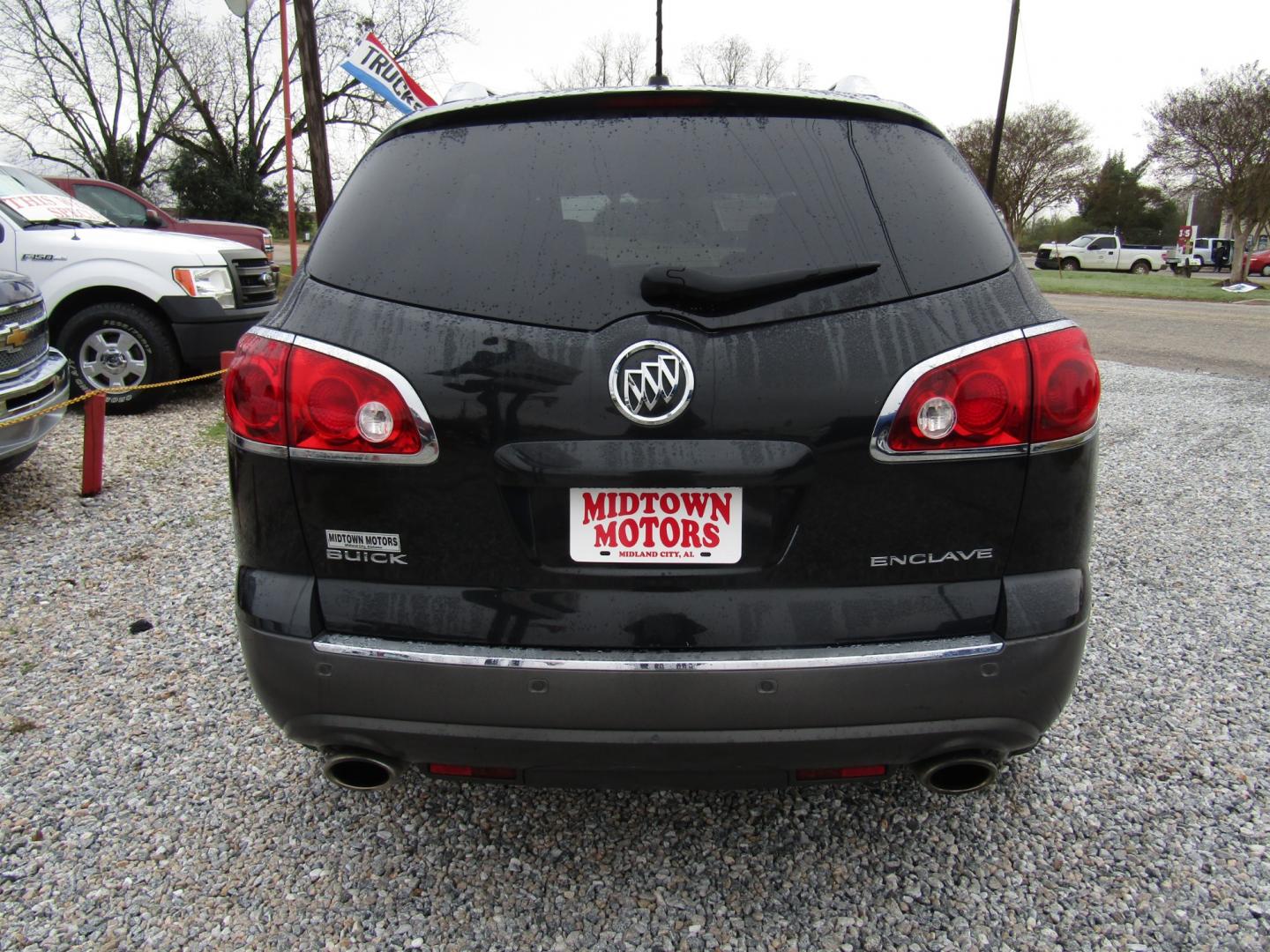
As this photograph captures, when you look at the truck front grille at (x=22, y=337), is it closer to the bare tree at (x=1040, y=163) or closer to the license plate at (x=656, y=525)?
the license plate at (x=656, y=525)

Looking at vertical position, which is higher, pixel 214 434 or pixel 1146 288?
pixel 1146 288

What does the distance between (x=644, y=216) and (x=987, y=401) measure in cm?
78

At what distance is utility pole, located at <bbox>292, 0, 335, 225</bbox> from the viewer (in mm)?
11742

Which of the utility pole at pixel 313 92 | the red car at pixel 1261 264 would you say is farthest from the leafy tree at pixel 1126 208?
the utility pole at pixel 313 92

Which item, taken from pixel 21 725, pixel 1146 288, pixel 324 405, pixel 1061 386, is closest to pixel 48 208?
pixel 21 725

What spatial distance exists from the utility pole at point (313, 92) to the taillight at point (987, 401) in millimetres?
10998

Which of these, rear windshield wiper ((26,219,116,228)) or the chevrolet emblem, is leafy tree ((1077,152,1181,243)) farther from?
the chevrolet emblem

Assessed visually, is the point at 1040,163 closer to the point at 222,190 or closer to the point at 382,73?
the point at 222,190

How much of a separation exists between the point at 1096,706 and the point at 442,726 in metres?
2.28

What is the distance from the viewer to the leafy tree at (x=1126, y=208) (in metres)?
62.3

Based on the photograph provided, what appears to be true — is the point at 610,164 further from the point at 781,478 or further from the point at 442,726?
the point at 442,726

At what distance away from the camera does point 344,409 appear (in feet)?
5.99

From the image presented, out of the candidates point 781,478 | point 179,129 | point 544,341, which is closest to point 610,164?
point 544,341

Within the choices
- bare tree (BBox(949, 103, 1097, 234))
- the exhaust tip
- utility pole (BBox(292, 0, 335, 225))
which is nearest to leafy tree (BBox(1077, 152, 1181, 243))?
bare tree (BBox(949, 103, 1097, 234))
